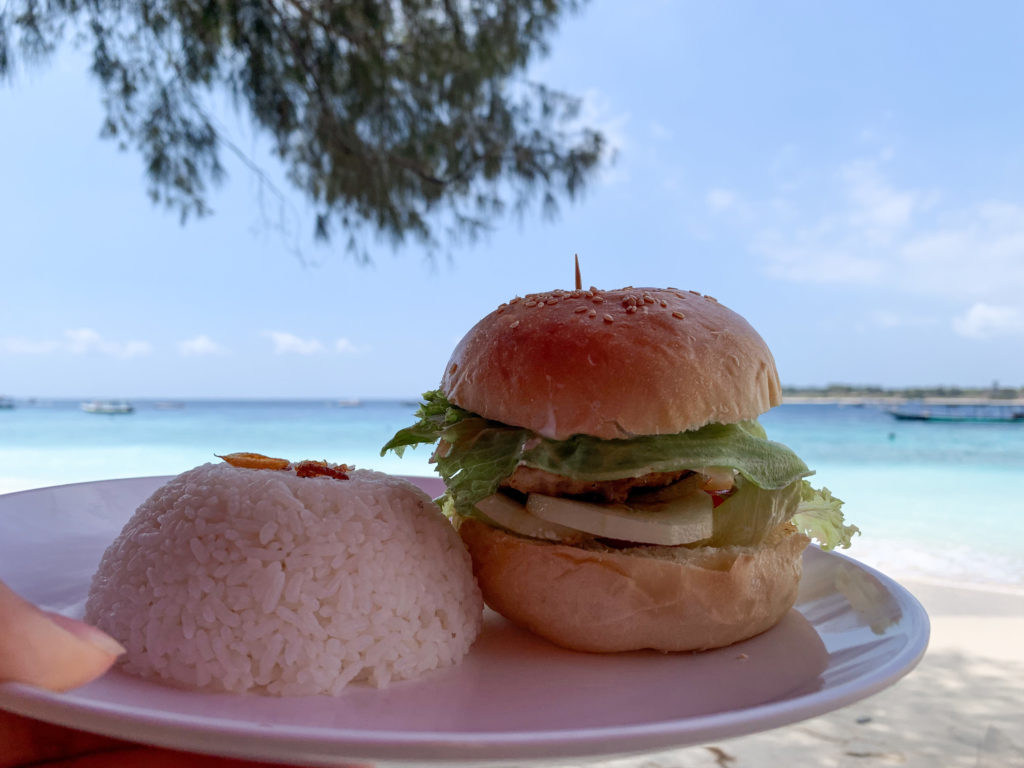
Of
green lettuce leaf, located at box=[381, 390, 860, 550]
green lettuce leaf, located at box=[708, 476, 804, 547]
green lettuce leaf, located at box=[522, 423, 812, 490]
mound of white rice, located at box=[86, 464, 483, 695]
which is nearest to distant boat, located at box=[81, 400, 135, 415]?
mound of white rice, located at box=[86, 464, 483, 695]

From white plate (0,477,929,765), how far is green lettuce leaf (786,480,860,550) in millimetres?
94

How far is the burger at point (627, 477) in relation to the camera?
154cm

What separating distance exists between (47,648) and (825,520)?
1.73 m

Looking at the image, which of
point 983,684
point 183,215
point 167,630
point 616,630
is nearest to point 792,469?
point 616,630

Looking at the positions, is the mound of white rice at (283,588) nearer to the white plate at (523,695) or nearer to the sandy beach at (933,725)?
the white plate at (523,695)

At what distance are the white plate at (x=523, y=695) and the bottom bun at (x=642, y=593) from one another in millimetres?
46

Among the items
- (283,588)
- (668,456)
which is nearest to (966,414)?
(668,456)

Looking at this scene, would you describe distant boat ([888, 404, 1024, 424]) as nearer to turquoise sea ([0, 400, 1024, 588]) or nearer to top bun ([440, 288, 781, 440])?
turquoise sea ([0, 400, 1024, 588])

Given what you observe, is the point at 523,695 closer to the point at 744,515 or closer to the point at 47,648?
the point at 744,515

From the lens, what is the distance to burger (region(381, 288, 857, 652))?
60.7 inches

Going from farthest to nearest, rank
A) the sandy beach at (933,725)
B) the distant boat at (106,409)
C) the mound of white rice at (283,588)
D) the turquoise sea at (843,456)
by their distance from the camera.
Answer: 1. the distant boat at (106,409)
2. the turquoise sea at (843,456)
3. the sandy beach at (933,725)
4. the mound of white rice at (283,588)

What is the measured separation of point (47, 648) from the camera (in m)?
0.87

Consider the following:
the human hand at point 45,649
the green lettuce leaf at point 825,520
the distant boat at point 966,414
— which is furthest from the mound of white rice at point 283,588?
the distant boat at point 966,414

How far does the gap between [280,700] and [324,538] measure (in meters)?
0.32
